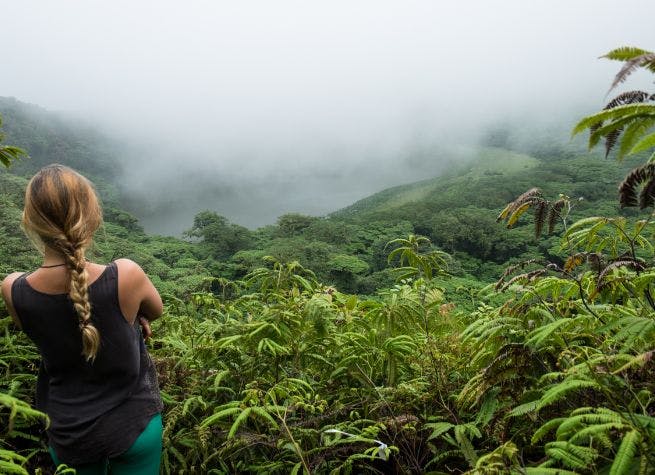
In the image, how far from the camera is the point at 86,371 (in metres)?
1.62

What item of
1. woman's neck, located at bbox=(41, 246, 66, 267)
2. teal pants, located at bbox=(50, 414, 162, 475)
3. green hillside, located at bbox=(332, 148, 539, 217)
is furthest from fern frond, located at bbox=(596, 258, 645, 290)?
green hillside, located at bbox=(332, 148, 539, 217)

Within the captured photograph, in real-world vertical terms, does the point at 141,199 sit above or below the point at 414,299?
below

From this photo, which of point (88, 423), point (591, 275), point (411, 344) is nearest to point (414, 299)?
point (411, 344)

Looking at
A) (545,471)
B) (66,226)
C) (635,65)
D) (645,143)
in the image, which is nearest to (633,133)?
(645,143)

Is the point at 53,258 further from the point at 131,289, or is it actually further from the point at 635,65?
the point at 635,65

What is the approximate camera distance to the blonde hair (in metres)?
1.52

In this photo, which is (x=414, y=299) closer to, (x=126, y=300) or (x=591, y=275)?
(x=591, y=275)

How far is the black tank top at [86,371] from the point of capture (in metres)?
1.56

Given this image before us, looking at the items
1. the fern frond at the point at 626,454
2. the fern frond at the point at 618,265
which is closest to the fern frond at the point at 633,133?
the fern frond at the point at 618,265

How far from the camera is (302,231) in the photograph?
4481 cm

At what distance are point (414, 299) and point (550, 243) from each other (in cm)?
3738

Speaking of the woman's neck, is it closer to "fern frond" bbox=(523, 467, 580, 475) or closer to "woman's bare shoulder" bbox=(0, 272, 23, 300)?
"woman's bare shoulder" bbox=(0, 272, 23, 300)

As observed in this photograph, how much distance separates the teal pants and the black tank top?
38 millimetres

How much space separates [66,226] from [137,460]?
→ 955 millimetres
